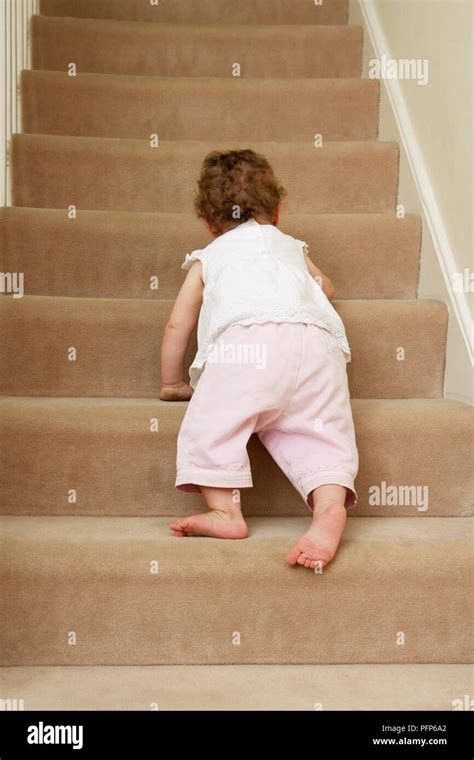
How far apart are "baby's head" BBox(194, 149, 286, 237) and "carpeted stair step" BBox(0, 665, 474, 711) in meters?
0.90

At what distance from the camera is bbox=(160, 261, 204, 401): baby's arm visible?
1.77 metres

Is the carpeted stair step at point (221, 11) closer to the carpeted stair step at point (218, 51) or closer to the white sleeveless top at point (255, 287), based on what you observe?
the carpeted stair step at point (218, 51)

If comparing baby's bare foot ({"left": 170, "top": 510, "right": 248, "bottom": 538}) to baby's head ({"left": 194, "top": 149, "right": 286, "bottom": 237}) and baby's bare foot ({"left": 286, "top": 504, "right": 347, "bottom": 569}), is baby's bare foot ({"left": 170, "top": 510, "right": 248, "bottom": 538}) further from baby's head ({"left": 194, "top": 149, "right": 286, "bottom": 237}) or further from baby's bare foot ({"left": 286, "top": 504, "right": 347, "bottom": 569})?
baby's head ({"left": 194, "top": 149, "right": 286, "bottom": 237})

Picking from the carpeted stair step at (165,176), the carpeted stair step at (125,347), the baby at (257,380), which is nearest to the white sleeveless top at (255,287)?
the baby at (257,380)

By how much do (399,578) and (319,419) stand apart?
1.02ft

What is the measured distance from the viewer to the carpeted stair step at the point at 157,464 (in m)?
1.66

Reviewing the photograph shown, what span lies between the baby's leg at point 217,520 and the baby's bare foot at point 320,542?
4.6 inches

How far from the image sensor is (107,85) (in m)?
2.54

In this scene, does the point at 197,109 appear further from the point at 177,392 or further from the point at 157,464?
the point at 157,464

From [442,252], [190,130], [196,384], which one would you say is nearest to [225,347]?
[196,384]

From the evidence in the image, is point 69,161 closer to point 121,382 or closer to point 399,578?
point 121,382

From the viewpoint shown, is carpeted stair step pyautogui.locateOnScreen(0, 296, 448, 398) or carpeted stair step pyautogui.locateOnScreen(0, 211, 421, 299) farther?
carpeted stair step pyautogui.locateOnScreen(0, 211, 421, 299)

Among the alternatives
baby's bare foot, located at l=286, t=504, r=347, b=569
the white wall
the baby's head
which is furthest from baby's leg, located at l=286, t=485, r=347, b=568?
the baby's head

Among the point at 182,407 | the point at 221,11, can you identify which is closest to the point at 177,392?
the point at 182,407
